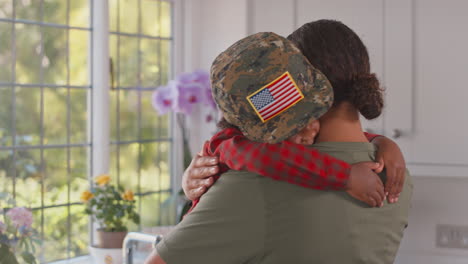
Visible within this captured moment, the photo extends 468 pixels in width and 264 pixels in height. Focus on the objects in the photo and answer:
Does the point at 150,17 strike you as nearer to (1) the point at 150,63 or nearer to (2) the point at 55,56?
(1) the point at 150,63

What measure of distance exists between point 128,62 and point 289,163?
1.81 meters

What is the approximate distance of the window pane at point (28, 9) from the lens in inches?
80.4

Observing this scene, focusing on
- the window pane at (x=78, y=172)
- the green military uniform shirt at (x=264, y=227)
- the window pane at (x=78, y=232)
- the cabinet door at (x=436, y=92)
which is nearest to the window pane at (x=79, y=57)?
the window pane at (x=78, y=172)

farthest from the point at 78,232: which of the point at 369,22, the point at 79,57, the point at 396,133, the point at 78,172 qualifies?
the point at 369,22

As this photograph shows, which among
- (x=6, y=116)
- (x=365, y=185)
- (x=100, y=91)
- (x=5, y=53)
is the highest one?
(x=5, y=53)

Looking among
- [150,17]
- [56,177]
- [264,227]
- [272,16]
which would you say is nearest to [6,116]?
[56,177]

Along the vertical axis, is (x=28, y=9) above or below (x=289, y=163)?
above

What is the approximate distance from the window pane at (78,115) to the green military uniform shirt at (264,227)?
159cm

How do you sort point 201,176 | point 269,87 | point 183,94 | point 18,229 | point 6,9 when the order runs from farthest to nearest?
point 183,94 < point 6,9 < point 18,229 < point 201,176 < point 269,87

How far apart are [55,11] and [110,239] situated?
0.85 meters

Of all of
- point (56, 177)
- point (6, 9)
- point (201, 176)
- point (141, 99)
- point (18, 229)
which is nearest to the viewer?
point (201, 176)

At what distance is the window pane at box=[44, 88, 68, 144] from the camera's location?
7.13 feet

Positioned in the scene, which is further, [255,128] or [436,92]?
[436,92]

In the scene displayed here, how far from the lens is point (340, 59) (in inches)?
32.7
